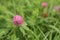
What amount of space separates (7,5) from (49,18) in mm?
591

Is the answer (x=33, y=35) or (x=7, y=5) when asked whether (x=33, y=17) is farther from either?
(x=7, y=5)

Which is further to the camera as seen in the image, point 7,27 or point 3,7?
point 3,7

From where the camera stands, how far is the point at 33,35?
1.73 metres

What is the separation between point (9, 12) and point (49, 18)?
0.43 metres

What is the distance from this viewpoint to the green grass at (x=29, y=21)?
1.72 m

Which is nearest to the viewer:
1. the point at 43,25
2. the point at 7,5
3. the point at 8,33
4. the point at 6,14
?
the point at 8,33

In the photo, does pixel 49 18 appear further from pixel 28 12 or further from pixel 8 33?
pixel 8 33

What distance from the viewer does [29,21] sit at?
2014 millimetres

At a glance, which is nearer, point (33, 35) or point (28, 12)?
point (33, 35)

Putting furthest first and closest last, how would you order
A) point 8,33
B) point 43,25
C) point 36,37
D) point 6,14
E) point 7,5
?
1. point 7,5
2. point 6,14
3. point 43,25
4. point 8,33
5. point 36,37

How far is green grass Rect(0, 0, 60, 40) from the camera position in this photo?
1.72 meters

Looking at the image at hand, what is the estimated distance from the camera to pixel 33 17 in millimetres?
2086

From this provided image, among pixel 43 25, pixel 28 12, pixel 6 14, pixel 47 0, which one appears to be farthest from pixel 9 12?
pixel 47 0

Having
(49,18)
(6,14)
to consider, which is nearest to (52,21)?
(49,18)
